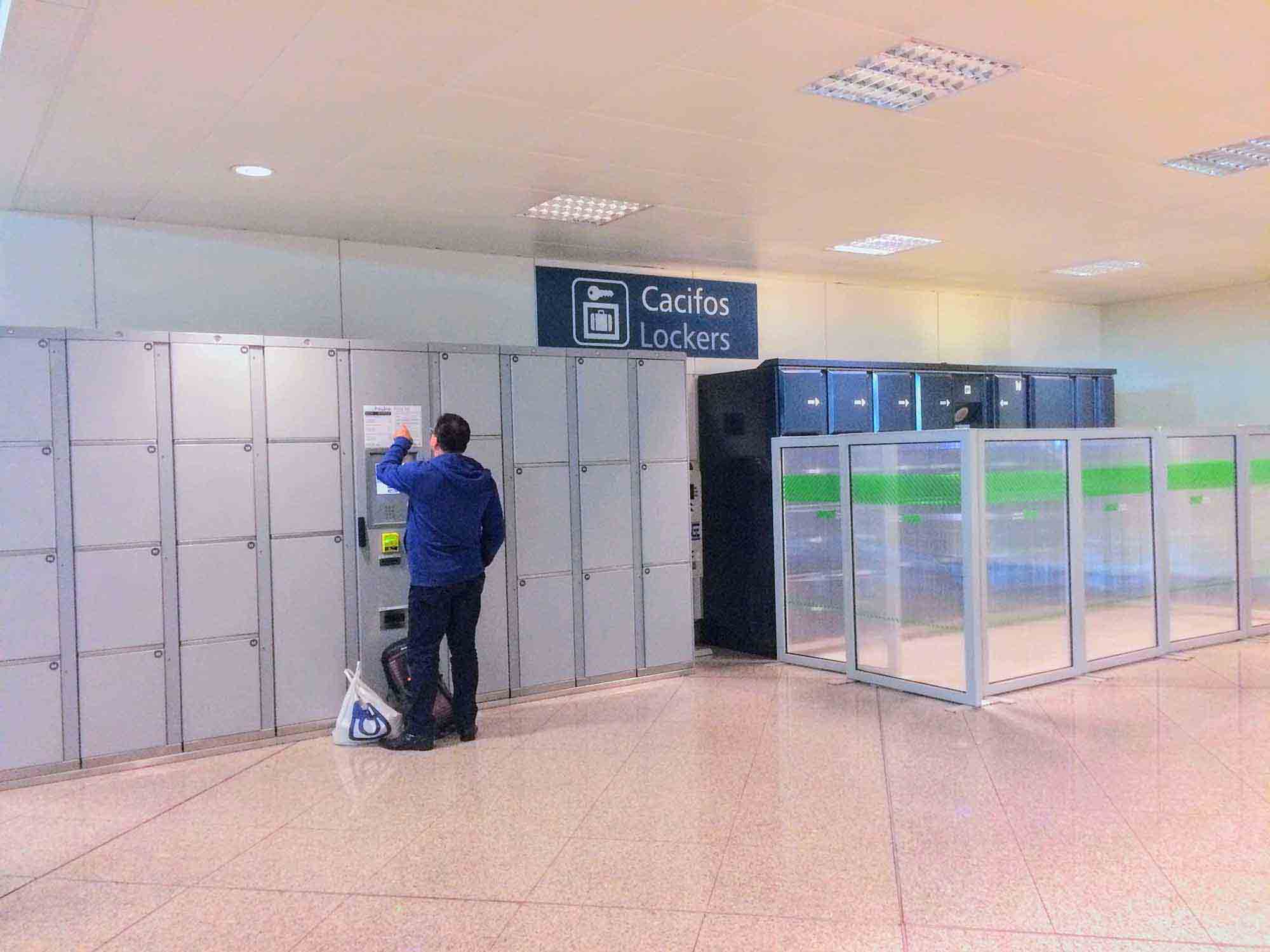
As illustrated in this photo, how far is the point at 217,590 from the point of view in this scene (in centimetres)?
518

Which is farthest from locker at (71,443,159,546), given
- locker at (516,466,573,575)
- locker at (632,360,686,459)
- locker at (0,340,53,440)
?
locker at (632,360,686,459)

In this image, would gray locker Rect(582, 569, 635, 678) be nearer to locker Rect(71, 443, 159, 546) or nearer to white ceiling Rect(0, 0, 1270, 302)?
white ceiling Rect(0, 0, 1270, 302)

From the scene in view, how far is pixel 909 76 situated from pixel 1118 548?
151 inches

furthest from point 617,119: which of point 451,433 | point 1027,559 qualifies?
point 1027,559

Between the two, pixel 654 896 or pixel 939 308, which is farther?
pixel 939 308

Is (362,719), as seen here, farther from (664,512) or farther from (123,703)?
(664,512)

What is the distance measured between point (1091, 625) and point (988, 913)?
3741 mm

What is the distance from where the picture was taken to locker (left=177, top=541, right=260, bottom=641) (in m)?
5.11

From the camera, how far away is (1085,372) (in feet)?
31.2

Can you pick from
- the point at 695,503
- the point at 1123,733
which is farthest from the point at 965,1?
the point at 695,503

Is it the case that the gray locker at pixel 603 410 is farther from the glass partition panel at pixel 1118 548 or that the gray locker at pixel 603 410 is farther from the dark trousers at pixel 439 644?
the glass partition panel at pixel 1118 548

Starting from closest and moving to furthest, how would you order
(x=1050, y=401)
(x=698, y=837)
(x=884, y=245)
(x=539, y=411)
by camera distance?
1. (x=698, y=837)
2. (x=539, y=411)
3. (x=884, y=245)
4. (x=1050, y=401)

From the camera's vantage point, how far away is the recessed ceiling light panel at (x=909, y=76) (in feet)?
12.4

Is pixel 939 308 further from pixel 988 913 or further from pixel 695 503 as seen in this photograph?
pixel 988 913
